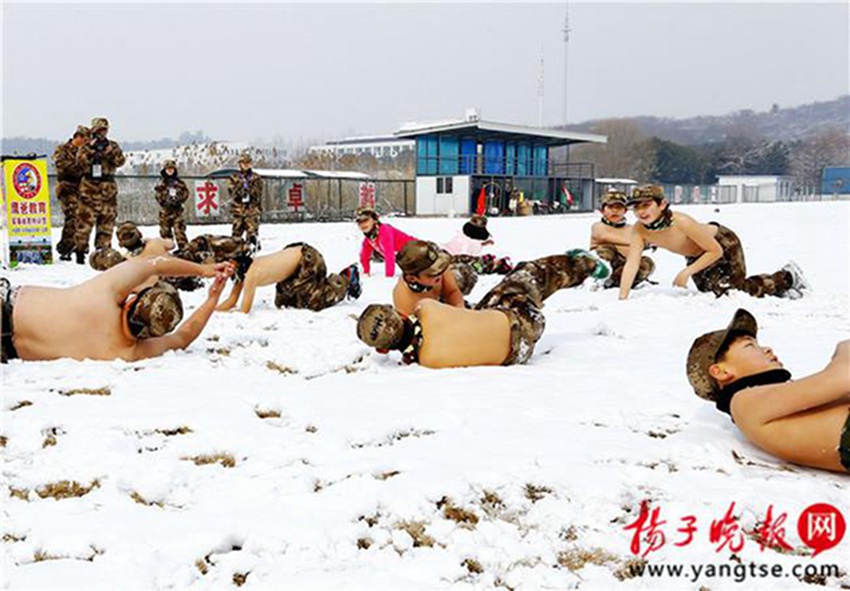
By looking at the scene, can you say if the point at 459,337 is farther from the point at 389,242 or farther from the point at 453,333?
the point at 389,242

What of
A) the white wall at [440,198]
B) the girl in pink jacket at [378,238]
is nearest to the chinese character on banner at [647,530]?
the girl in pink jacket at [378,238]

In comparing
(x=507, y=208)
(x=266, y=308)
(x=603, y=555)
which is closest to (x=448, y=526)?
(x=603, y=555)

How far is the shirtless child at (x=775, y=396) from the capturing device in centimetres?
239

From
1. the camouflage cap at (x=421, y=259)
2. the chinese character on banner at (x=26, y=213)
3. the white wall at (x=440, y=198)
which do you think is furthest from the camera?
the white wall at (x=440, y=198)

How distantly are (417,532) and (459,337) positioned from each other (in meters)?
2.03

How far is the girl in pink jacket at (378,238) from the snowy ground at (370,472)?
4103 mm

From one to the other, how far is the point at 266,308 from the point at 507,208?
2678 centimetres

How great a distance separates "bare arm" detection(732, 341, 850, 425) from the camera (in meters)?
2.36

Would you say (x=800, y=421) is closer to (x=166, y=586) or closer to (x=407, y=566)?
(x=407, y=566)

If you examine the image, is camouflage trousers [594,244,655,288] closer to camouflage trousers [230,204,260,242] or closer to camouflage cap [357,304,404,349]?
camouflage cap [357,304,404,349]

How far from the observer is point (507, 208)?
3241cm

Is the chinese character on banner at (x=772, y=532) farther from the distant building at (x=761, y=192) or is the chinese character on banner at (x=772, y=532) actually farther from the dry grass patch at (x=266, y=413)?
the distant building at (x=761, y=192)

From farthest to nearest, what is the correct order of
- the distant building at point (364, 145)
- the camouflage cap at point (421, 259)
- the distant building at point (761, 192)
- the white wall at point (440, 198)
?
1. the distant building at point (364, 145)
2. the distant building at point (761, 192)
3. the white wall at point (440, 198)
4. the camouflage cap at point (421, 259)

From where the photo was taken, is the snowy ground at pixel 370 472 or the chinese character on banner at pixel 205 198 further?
the chinese character on banner at pixel 205 198
